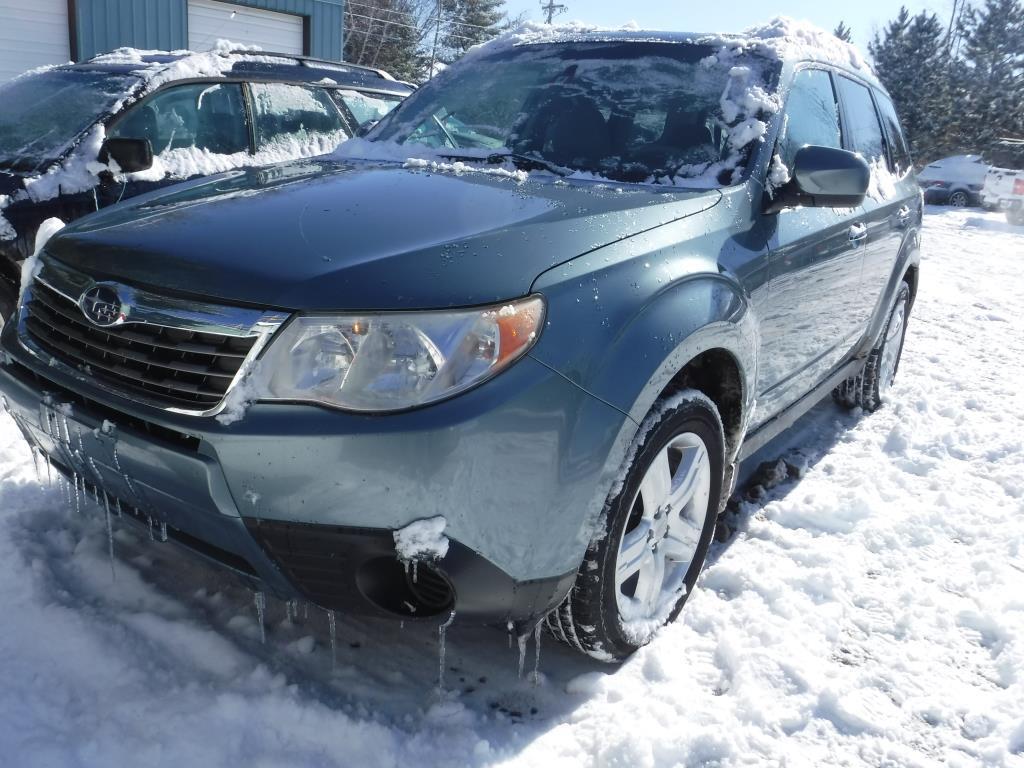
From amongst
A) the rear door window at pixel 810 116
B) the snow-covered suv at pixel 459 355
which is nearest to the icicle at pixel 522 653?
the snow-covered suv at pixel 459 355

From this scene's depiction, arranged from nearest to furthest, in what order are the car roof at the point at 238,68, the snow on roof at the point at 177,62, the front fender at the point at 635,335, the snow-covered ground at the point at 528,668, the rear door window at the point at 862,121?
the front fender at the point at 635,335 < the snow-covered ground at the point at 528,668 < the rear door window at the point at 862,121 < the snow on roof at the point at 177,62 < the car roof at the point at 238,68

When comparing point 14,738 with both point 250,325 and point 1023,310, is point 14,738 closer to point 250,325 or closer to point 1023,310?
point 250,325

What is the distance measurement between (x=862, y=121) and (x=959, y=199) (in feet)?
69.8

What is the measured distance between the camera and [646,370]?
6.60ft

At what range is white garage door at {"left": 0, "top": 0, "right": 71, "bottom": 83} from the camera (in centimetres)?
1174

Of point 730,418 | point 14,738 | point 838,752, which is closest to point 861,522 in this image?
point 730,418

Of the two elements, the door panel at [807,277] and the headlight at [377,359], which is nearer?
the headlight at [377,359]

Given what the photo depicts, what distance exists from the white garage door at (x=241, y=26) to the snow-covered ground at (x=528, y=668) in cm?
1284

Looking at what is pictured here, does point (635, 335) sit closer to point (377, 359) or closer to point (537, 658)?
point (377, 359)

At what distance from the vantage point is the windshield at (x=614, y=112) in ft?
9.03

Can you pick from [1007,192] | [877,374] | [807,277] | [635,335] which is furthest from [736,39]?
[1007,192]

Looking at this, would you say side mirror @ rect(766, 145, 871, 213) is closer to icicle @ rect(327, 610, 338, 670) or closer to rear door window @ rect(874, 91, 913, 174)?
icicle @ rect(327, 610, 338, 670)

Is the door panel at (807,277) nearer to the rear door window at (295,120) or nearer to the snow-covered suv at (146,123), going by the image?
the rear door window at (295,120)

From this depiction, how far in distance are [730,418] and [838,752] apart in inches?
38.6
